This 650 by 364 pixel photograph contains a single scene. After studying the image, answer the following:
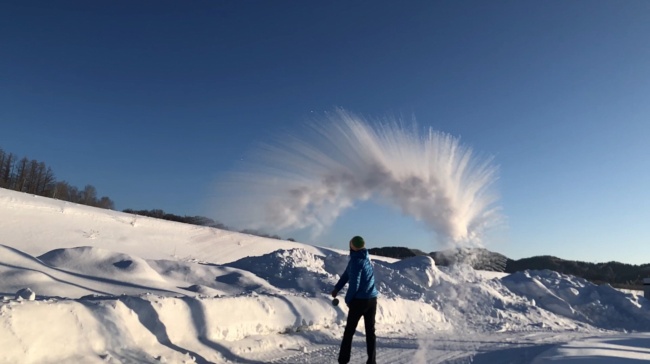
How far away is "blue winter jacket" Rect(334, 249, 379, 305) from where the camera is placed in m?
6.48

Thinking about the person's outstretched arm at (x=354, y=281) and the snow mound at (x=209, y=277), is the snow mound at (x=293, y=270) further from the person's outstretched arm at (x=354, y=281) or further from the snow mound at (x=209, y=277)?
the person's outstretched arm at (x=354, y=281)

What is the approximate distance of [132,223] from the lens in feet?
A: 70.9

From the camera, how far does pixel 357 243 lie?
6.67m

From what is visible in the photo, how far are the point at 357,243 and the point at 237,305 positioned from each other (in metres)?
2.68

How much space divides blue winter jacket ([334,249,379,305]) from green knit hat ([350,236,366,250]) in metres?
0.06

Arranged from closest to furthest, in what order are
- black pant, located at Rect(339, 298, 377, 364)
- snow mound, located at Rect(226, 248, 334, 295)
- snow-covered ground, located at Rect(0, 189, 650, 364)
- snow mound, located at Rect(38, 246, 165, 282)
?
snow-covered ground, located at Rect(0, 189, 650, 364) → black pant, located at Rect(339, 298, 377, 364) → snow mound, located at Rect(38, 246, 165, 282) → snow mound, located at Rect(226, 248, 334, 295)

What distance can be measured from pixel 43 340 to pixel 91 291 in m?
4.95

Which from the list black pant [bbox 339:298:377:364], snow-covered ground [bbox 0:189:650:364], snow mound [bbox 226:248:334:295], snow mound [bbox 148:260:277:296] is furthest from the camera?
snow mound [bbox 226:248:334:295]

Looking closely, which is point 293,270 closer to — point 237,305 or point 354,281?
point 237,305

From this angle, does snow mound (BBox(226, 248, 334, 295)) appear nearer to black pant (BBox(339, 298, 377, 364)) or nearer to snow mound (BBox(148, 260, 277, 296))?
snow mound (BBox(148, 260, 277, 296))

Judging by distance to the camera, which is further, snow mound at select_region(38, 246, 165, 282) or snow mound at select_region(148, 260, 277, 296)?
snow mound at select_region(148, 260, 277, 296)

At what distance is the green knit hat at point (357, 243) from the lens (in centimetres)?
665

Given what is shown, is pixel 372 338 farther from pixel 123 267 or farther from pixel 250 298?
pixel 123 267

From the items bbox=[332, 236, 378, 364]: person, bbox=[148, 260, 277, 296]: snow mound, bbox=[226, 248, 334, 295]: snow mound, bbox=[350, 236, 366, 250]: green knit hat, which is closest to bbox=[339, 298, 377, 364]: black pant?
bbox=[332, 236, 378, 364]: person
